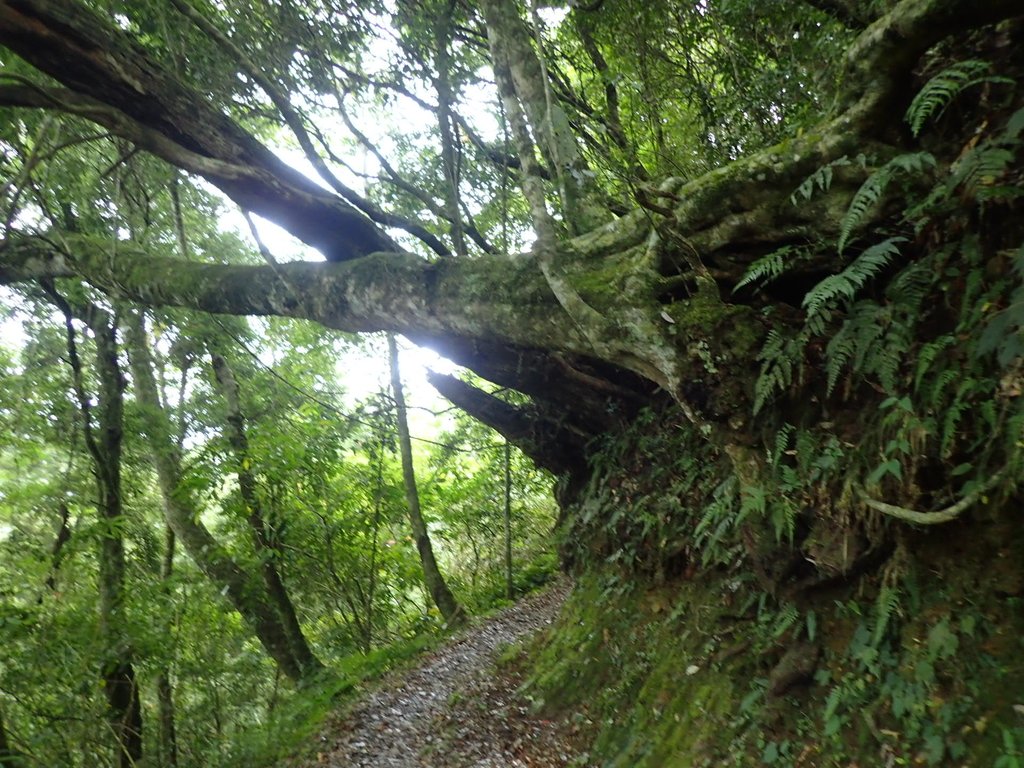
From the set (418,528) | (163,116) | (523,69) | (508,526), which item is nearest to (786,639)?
(523,69)

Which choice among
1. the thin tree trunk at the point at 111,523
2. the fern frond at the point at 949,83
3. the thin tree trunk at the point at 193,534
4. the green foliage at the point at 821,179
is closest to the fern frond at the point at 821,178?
the green foliage at the point at 821,179

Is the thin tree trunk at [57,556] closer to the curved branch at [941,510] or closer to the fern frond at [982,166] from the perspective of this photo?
the curved branch at [941,510]

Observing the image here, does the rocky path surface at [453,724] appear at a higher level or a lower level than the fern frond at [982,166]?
lower

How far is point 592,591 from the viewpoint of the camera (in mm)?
6984

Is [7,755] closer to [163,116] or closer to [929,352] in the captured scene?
[163,116]

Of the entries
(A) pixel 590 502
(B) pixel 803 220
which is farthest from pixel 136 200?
(B) pixel 803 220

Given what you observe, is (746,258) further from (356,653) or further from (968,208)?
(356,653)

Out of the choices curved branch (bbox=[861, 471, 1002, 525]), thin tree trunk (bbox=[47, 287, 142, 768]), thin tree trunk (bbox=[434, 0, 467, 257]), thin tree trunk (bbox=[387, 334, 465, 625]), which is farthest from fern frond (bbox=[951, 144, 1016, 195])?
thin tree trunk (bbox=[47, 287, 142, 768])

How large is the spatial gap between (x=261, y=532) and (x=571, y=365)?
5831 millimetres

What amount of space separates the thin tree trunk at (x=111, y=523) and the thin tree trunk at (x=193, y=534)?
0.56 m

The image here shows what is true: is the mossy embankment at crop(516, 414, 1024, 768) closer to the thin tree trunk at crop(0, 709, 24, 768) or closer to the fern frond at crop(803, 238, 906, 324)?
the fern frond at crop(803, 238, 906, 324)

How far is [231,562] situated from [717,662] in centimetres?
774

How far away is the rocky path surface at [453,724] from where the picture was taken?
228 inches

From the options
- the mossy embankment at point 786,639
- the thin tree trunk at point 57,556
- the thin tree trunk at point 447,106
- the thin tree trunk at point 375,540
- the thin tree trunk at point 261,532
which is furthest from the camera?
the thin tree trunk at point 375,540
